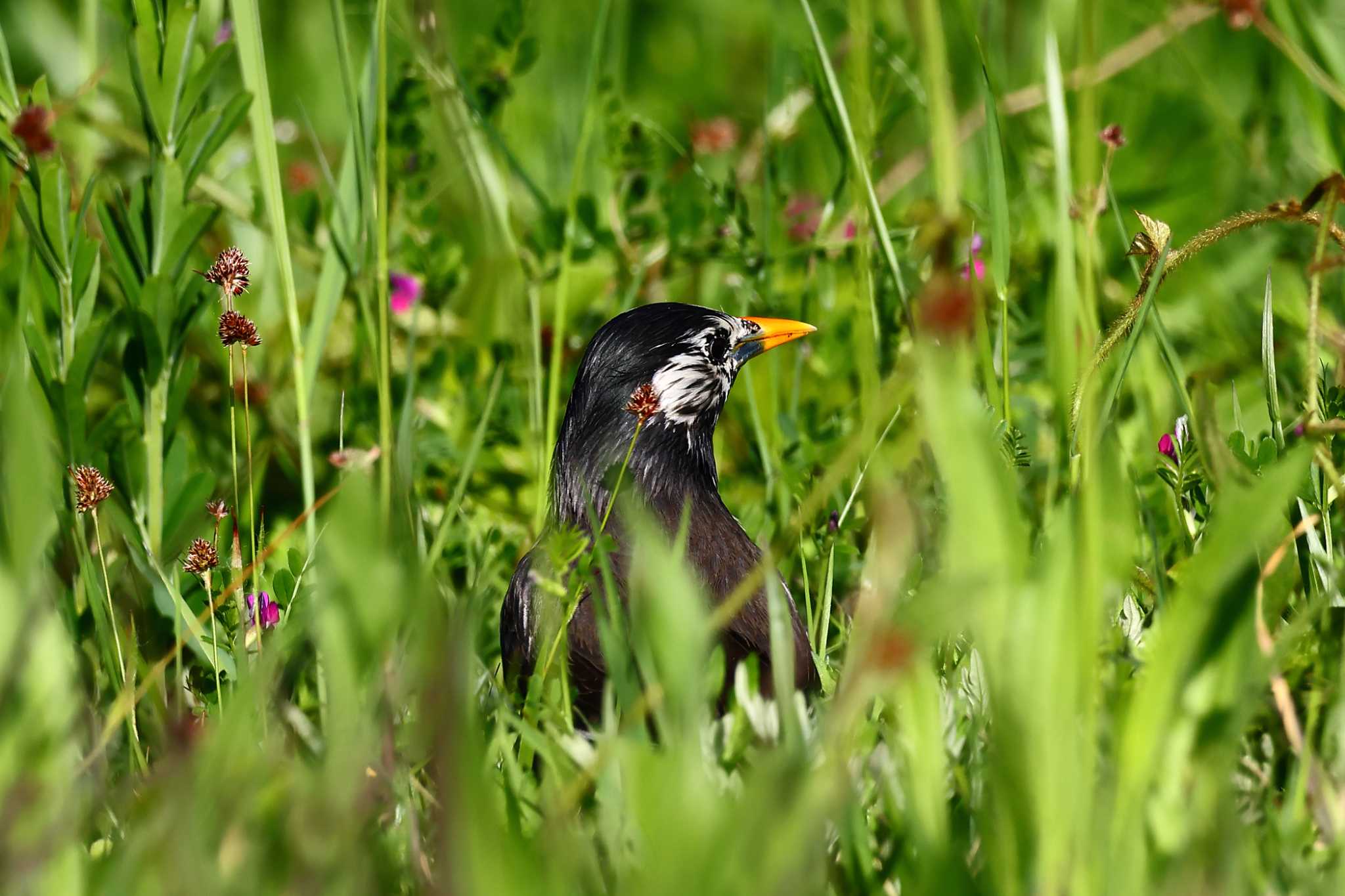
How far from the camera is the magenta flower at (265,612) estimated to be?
237cm

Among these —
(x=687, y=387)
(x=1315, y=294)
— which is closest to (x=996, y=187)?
(x=1315, y=294)

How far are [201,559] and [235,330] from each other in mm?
356

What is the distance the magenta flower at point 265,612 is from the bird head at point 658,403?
1.83 feet

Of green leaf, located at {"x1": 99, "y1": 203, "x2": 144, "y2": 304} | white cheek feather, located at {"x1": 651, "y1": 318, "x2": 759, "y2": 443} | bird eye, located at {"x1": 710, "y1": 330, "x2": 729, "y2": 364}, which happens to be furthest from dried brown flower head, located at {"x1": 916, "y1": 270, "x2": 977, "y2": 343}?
green leaf, located at {"x1": 99, "y1": 203, "x2": 144, "y2": 304}

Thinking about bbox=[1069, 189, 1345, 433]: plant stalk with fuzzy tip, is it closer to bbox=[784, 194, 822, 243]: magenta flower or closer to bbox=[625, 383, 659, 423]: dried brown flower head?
bbox=[625, 383, 659, 423]: dried brown flower head

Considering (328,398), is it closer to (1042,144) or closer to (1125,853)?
(1042,144)

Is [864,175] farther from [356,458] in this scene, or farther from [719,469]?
[719,469]

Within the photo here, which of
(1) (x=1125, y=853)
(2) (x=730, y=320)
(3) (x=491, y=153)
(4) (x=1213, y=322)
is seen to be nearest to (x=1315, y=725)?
(1) (x=1125, y=853)

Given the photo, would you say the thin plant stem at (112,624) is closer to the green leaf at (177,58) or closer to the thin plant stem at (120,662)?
the thin plant stem at (120,662)

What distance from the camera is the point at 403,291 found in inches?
142

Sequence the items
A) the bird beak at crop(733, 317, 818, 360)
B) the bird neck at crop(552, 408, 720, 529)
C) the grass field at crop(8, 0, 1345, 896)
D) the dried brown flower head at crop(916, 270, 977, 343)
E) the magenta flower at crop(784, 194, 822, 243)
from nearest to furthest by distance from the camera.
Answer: the dried brown flower head at crop(916, 270, 977, 343) < the grass field at crop(8, 0, 1345, 896) < the bird neck at crop(552, 408, 720, 529) < the bird beak at crop(733, 317, 818, 360) < the magenta flower at crop(784, 194, 822, 243)

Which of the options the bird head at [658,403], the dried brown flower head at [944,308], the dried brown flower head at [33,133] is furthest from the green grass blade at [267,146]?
the dried brown flower head at [944,308]

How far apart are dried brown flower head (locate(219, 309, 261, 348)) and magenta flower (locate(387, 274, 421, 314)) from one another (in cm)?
129

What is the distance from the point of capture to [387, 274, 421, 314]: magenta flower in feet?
11.8
